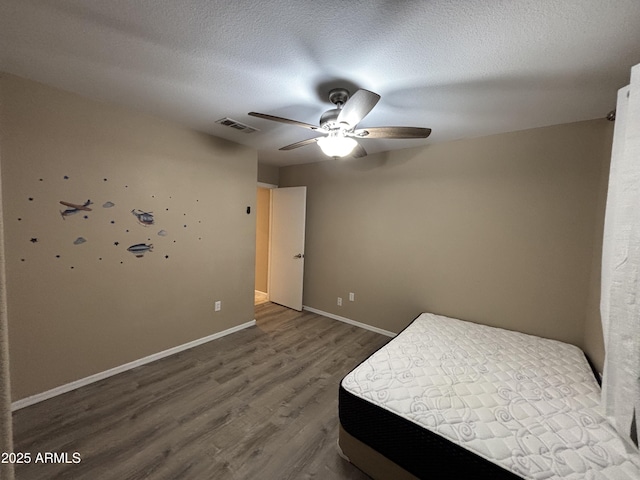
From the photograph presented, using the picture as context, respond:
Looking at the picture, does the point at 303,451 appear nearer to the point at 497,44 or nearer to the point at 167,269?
the point at 167,269

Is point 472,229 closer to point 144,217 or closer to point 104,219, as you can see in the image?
point 144,217

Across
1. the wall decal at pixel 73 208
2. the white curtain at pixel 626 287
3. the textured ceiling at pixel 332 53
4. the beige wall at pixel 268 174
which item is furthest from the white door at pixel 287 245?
the white curtain at pixel 626 287

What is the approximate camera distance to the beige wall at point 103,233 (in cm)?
192

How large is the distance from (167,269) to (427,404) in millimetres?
2581

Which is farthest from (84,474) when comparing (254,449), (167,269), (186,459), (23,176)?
(23,176)

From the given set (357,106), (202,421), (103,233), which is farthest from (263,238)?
(357,106)

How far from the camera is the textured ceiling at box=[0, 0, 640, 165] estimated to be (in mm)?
1235

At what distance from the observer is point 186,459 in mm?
1621

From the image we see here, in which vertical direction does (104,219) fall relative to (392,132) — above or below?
below

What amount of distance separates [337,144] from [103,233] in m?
2.14

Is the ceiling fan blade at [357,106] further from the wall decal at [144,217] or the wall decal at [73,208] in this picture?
the wall decal at [73,208]

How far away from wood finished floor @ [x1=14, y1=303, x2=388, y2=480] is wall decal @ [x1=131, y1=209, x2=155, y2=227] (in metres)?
1.39

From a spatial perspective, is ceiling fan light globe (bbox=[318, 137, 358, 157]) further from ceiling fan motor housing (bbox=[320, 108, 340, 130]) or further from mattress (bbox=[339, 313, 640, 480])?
mattress (bbox=[339, 313, 640, 480])

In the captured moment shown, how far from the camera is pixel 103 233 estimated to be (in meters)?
2.28
